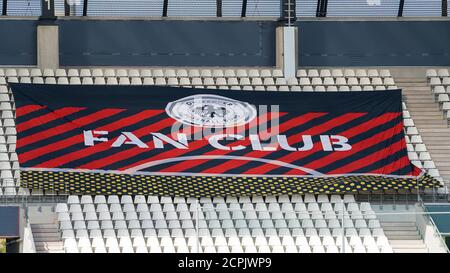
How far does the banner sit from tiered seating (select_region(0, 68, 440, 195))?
79cm

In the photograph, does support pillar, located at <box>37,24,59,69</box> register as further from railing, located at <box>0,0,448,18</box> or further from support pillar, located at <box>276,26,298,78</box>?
support pillar, located at <box>276,26,298,78</box>

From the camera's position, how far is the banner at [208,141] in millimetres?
21797

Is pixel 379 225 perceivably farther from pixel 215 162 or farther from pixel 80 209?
Result: pixel 80 209

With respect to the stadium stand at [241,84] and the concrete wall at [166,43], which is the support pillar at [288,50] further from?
the concrete wall at [166,43]

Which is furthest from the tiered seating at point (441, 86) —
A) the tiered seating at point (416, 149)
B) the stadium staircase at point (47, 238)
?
the stadium staircase at point (47, 238)

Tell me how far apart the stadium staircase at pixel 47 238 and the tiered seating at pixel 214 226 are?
209 mm

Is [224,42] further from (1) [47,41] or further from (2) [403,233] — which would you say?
(2) [403,233]

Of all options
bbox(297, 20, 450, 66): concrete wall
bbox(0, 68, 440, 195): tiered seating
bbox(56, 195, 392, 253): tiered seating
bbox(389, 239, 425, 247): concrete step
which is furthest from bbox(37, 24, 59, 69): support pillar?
bbox(389, 239, 425, 247): concrete step

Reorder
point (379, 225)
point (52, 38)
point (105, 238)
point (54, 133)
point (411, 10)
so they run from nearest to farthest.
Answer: point (105, 238)
point (379, 225)
point (54, 133)
point (52, 38)
point (411, 10)

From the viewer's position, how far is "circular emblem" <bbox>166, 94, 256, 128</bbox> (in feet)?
76.0

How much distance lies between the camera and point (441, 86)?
25.4m

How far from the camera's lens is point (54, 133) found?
2219 cm
